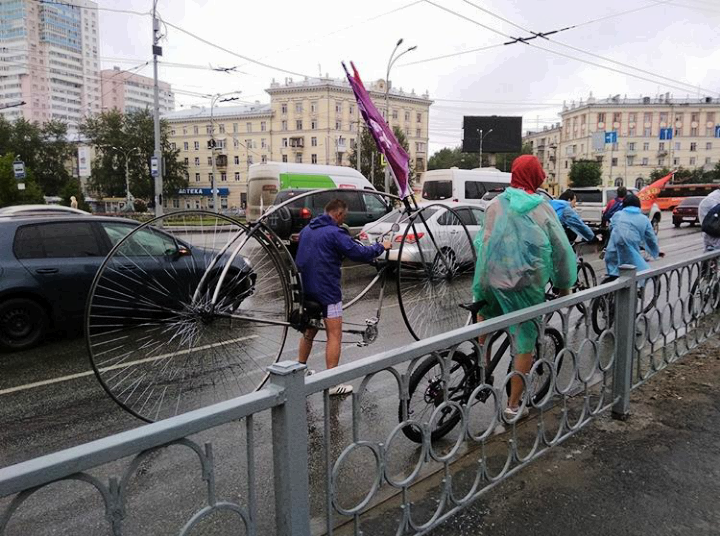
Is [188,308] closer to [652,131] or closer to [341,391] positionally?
[341,391]

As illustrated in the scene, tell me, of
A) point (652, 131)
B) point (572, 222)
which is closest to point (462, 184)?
point (572, 222)

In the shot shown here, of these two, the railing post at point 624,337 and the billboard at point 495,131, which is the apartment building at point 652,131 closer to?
the billboard at point 495,131

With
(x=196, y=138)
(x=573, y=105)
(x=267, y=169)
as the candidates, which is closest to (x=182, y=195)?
(x=196, y=138)

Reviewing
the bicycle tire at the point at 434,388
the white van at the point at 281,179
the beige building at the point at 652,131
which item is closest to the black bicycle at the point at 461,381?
the bicycle tire at the point at 434,388

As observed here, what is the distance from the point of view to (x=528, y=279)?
3500 mm

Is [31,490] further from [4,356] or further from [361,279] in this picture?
[361,279]

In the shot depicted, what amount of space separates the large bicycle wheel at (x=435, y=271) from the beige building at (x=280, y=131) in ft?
248

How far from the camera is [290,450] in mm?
1800

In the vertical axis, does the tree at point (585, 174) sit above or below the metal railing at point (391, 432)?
above

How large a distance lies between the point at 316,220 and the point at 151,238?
1.26 meters

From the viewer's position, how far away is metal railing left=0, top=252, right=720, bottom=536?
1521mm

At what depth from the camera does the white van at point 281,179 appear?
66.0 feet

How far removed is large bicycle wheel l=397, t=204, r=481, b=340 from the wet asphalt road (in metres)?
0.82

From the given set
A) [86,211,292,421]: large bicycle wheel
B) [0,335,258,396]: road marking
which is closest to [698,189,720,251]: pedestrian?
[86,211,292,421]: large bicycle wheel
